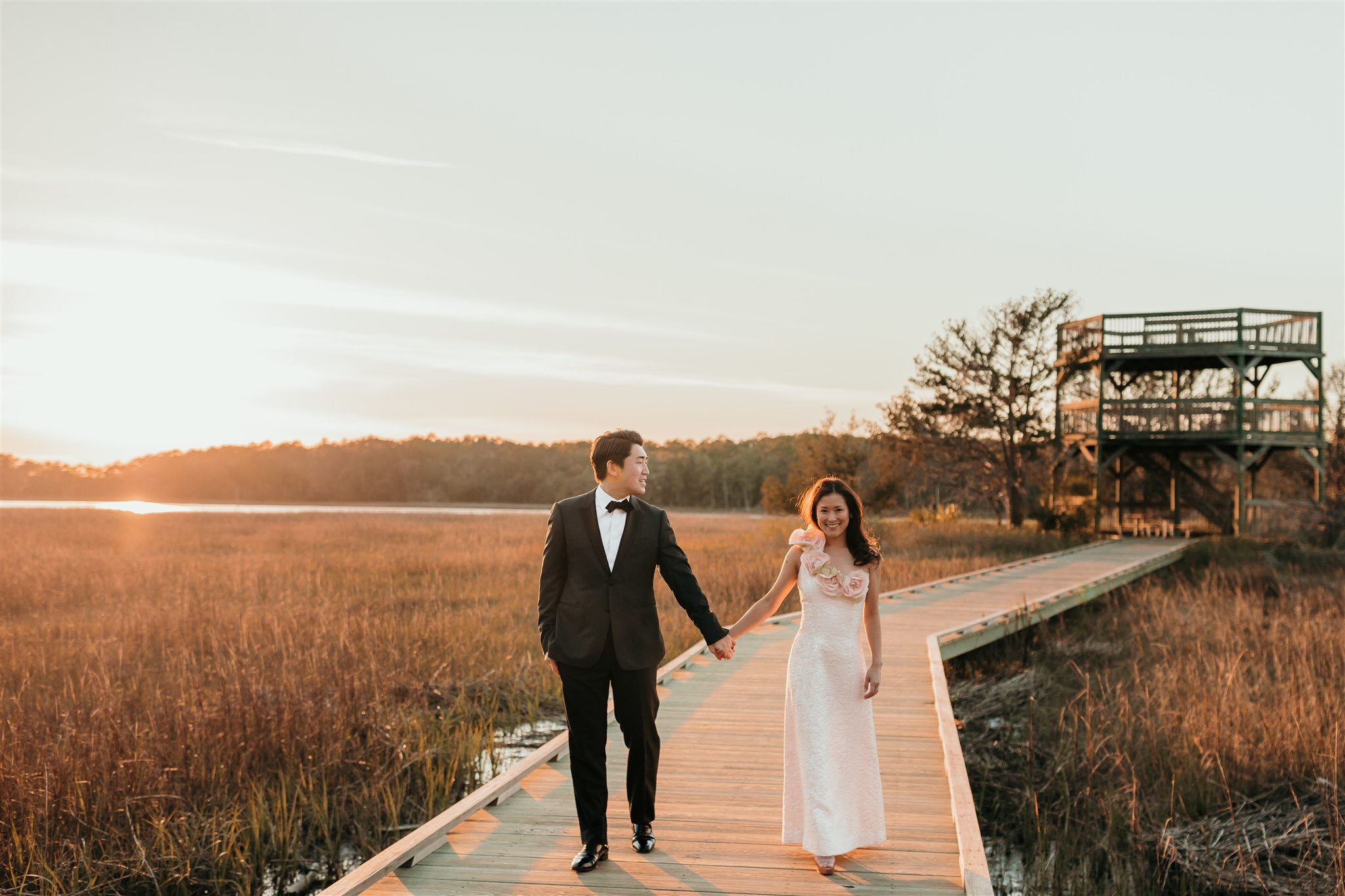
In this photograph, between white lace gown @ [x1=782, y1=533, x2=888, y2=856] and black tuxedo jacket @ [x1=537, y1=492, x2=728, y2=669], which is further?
white lace gown @ [x1=782, y1=533, x2=888, y2=856]

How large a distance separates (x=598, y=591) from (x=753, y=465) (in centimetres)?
7296

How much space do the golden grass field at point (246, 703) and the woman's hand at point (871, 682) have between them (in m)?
3.62

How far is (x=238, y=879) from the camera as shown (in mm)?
5898

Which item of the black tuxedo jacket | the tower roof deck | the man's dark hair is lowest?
the black tuxedo jacket

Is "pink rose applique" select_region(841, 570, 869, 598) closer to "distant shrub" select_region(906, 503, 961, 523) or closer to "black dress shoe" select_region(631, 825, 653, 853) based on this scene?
"black dress shoe" select_region(631, 825, 653, 853)

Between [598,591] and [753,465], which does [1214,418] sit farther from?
[753,465]

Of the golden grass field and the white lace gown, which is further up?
the white lace gown

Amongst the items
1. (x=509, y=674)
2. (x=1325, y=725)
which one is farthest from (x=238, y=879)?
(x=1325, y=725)

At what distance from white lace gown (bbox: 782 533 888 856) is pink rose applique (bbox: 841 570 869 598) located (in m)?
0.02

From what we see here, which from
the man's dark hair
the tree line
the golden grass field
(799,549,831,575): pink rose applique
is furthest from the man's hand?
the tree line

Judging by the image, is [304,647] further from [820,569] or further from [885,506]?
[885,506]

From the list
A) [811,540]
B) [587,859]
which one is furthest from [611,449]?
[587,859]

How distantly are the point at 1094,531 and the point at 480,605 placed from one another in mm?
21603

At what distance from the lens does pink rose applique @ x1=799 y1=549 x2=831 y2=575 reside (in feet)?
15.3
